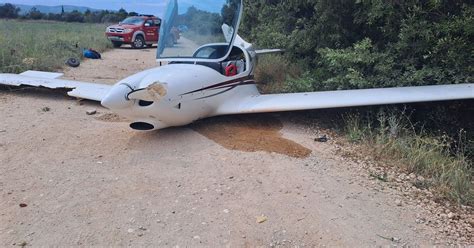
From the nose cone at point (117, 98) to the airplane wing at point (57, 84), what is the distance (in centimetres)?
232

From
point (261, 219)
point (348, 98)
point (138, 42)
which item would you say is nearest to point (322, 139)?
point (348, 98)

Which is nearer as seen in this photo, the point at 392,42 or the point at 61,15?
the point at 392,42

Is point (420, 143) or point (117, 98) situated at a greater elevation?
point (117, 98)

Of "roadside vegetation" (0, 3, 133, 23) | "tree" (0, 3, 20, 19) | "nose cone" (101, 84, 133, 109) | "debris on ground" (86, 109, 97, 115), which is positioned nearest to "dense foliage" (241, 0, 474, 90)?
"nose cone" (101, 84, 133, 109)

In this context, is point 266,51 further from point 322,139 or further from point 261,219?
point 261,219

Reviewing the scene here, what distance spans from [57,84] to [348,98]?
19.4ft

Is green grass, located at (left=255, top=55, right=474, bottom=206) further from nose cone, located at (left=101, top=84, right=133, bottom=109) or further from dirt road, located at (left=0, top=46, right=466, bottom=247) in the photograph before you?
nose cone, located at (left=101, top=84, right=133, bottom=109)

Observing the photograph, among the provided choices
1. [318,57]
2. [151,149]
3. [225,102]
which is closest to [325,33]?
[318,57]

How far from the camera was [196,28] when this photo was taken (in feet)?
24.1

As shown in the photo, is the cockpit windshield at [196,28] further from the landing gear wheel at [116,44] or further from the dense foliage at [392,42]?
the landing gear wheel at [116,44]

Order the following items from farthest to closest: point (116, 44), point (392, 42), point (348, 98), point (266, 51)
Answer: point (116, 44), point (266, 51), point (392, 42), point (348, 98)

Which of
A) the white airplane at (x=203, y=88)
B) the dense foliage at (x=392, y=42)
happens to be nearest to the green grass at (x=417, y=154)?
the white airplane at (x=203, y=88)

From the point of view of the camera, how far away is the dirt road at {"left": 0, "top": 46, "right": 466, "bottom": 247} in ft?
11.7

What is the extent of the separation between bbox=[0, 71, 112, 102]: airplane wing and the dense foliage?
4.09 metres
